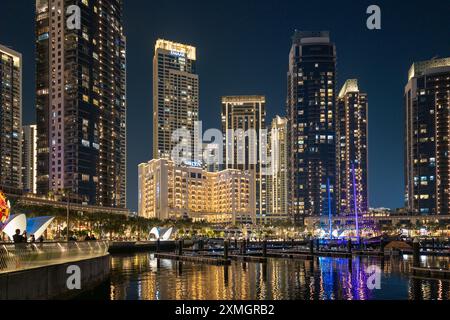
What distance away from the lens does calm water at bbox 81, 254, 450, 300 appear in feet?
154

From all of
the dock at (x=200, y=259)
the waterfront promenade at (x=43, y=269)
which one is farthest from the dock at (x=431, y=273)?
the waterfront promenade at (x=43, y=269)

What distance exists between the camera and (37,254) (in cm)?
3180

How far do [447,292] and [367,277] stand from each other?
15.5 meters

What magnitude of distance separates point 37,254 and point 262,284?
28.6 metres

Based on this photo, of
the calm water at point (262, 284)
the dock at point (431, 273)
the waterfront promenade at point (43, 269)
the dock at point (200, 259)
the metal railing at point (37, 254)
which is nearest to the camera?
the waterfront promenade at point (43, 269)

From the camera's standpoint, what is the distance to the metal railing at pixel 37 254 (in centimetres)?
2723

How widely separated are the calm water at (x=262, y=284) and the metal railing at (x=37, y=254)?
4156 millimetres

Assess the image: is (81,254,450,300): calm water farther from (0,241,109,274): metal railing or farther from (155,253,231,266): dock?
(155,253,231,266): dock

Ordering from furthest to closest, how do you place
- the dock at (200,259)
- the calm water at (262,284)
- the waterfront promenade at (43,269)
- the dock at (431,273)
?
the dock at (200,259) → the dock at (431,273) → the calm water at (262,284) → the waterfront promenade at (43,269)

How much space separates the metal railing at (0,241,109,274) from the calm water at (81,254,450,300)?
13.6ft

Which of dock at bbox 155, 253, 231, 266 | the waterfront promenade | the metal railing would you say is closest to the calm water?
the waterfront promenade

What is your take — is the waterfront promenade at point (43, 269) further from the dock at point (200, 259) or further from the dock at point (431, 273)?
the dock at point (431, 273)

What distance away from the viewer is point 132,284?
55062mm
